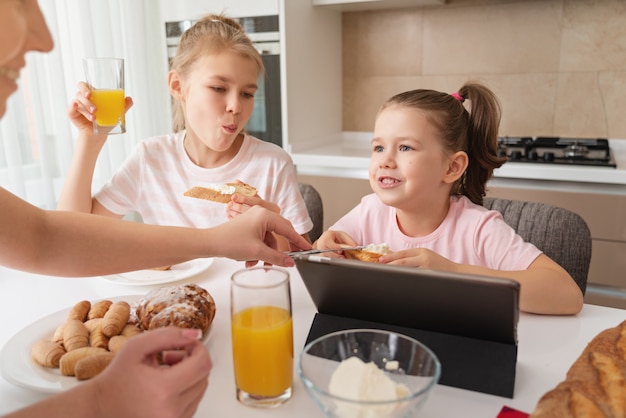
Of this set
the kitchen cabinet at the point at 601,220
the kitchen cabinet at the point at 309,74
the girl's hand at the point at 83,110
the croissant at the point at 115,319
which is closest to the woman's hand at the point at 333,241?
the croissant at the point at 115,319

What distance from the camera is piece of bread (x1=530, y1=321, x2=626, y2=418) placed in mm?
624

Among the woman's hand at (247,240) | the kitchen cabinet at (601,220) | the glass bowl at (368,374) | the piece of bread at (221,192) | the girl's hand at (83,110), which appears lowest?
the kitchen cabinet at (601,220)

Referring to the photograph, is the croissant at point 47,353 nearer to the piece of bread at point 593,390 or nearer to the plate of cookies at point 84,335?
the plate of cookies at point 84,335

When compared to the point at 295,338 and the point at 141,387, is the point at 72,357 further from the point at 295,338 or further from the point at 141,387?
the point at 295,338

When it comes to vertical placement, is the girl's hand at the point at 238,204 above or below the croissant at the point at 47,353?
above

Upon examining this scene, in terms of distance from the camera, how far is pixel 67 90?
2535 mm

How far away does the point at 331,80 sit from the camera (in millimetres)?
3215

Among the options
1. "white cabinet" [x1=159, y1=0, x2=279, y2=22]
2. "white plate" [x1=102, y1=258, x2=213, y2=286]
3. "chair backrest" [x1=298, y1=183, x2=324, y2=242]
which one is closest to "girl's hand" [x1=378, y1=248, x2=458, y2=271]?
"white plate" [x1=102, y1=258, x2=213, y2=286]

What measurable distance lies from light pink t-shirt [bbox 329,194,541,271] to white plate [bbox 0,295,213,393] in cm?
73

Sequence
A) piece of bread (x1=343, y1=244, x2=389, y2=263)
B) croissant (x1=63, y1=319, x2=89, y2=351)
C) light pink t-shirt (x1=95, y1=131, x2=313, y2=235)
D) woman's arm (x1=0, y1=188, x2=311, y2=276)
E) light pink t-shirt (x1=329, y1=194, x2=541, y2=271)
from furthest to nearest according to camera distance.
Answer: light pink t-shirt (x1=95, y1=131, x2=313, y2=235) → light pink t-shirt (x1=329, y1=194, x2=541, y2=271) → piece of bread (x1=343, y1=244, x2=389, y2=263) → woman's arm (x1=0, y1=188, x2=311, y2=276) → croissant (x1=63, y1=319, x2=89, y2=351)

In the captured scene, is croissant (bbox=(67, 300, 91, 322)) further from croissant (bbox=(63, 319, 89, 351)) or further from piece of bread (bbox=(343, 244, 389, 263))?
piece of bread (bbox=(343, 244, 389, 263))

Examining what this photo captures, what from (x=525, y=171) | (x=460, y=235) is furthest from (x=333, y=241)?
(x=525, y=171)

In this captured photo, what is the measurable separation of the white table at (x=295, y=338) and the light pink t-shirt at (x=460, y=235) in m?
0.25

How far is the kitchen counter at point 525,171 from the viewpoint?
2203 mm
